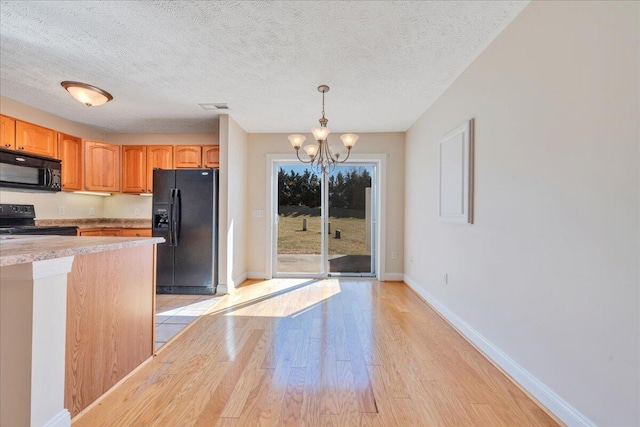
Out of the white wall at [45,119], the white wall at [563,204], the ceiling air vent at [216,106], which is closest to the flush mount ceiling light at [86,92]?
the ceiling air vent at [216,106]

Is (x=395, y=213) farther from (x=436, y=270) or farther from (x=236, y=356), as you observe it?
(x=236, y=356)

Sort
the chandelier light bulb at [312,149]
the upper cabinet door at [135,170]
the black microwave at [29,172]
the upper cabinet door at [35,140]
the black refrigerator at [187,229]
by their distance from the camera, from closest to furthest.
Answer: the chandelier light bulb at [312,149]
the black microwave at [29,172]
the upper cabinet door at [35,140]
the black refrigerator at [187,229]
the upper cabinet door at [135,170]

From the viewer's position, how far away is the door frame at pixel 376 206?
448 cm

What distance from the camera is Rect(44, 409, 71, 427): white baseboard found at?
1223 millimetres

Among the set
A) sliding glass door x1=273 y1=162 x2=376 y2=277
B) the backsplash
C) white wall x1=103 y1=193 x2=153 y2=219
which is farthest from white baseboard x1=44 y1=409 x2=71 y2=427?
white wall x1=103 y1=193 x2=153 y2=219

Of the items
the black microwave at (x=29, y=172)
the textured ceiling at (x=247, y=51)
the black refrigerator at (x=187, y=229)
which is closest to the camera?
the textured ceiling at (x=247, y=51)

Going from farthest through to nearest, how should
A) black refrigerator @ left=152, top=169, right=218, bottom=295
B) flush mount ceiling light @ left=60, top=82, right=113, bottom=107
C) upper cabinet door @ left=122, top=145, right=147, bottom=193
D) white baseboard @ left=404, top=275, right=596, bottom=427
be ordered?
upper cabinet door @ left=122, top=145, right=147, bottom=193 → black refrigerator @ left=152, top=169, right=218, bottom=295 → flush mount ceiling light @ left=60, top=82, right=113, bottom=107 → white baseboard @ left=404, top=275, right=596, bottom=427

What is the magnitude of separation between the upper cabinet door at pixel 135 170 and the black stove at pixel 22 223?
102 centimetres

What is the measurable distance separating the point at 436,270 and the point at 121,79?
13.1 ft

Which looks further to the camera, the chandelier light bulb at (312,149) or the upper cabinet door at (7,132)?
the upper cabinet door at (7,132)

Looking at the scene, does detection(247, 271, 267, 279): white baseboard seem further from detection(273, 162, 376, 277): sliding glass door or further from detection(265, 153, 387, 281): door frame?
detection(273, 162, 376, 277): sliding glass door

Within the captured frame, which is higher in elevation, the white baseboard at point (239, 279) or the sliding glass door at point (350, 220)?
the sliding glass door at point (350, 220)

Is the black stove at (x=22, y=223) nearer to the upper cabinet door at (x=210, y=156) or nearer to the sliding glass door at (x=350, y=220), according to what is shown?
the upper cabinet door at (x=210, y=156)

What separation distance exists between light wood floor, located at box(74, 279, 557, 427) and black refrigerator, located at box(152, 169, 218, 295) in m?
1.04
